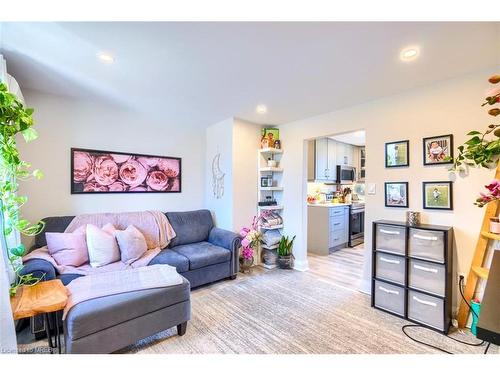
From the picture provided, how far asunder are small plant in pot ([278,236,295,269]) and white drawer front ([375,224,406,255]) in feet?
4.66

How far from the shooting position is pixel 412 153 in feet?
7.66

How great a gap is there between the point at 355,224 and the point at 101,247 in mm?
4589

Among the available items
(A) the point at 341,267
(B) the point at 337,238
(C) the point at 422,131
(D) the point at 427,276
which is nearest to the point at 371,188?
(C) the point at 422,131

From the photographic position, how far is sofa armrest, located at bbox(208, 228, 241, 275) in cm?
301

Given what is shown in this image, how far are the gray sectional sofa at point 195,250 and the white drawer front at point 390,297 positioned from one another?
5.54 feet

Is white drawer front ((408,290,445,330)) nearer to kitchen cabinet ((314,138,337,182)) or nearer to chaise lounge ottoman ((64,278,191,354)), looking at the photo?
chaise lounge ottoman ((64,278,191,354))

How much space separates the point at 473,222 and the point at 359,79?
1.66 meters

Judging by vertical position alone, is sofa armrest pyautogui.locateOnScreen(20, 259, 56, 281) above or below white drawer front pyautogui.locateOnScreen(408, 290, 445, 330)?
above

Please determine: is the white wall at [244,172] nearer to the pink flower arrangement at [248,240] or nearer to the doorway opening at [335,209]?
the pink flower arrangement at [248,240]

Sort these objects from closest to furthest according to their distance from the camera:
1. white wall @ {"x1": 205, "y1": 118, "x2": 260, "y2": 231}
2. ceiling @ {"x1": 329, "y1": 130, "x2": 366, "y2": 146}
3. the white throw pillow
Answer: the white throw pillow → white wall @ {"x1": 205, "y1": 118, "x2": 260, "y2": 231} → ceiling @ {"x1": 329, "y1": 130, "x2": 366, "y2": 146}

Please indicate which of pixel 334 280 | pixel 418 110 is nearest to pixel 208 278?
pixel 334 280

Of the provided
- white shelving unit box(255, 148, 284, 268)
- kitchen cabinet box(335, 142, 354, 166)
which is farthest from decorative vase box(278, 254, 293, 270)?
kitchen cabinet box(335, 142, 354, 166)
